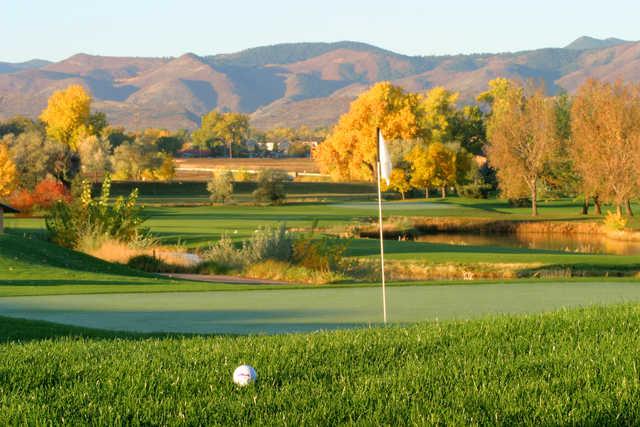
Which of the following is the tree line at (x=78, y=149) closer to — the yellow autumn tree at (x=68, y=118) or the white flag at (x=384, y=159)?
the yellow autumn tree at (x=68, y=118)

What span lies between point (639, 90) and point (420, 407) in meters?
54.1

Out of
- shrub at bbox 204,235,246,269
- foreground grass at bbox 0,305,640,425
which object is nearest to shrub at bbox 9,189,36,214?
shrub at bbox 204,235,246,269

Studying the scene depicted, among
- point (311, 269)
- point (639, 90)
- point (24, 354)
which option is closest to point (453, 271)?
point (311, 269)

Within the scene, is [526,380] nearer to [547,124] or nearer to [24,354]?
[24,354]

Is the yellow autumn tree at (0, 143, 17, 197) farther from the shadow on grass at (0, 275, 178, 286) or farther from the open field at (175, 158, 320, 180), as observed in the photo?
the open field at (175, 158, 320, 180)

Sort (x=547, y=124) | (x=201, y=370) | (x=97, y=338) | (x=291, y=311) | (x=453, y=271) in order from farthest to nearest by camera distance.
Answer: (x=547, y=124) → (x=453, y=271) → (x=291, y=311) → (x=97, y=338) → (x=201, y=370)

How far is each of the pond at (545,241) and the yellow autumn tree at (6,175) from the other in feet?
82.0

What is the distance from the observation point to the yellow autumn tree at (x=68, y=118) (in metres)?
107

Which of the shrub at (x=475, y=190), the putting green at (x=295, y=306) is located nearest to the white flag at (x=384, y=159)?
the putting green at (x=295, y=306)

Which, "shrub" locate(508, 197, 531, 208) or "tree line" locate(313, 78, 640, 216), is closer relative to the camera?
"tree line" locate(313, 78, 640, 216)

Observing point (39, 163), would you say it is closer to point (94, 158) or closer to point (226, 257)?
point (94, 158)

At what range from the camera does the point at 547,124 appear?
63.0 meters

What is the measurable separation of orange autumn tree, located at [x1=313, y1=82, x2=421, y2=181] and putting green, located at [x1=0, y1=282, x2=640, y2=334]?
58.5 m

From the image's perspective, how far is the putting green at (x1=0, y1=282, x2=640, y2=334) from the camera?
13.6 metres
